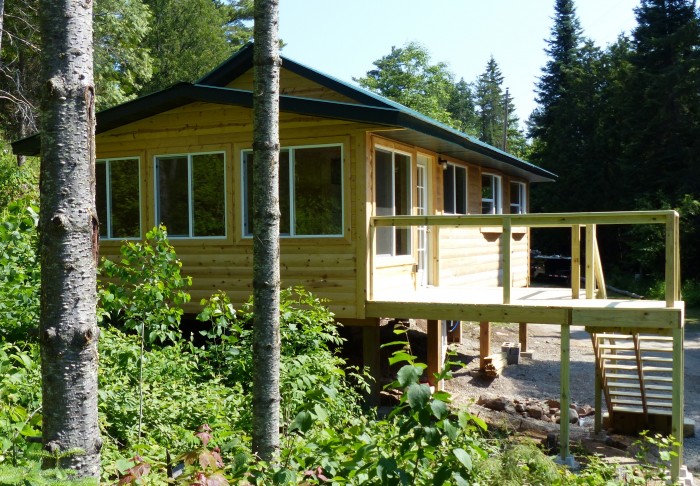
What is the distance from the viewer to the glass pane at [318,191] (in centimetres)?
899

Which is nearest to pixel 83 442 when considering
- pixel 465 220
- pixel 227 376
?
pixel 227 376

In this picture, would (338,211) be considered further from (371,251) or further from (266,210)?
(266,210)

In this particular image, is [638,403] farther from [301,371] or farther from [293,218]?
[301,371]

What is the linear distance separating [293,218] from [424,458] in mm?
6451

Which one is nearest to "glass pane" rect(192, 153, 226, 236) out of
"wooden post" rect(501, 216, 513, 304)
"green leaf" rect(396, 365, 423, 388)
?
"wooden post" rect(501, 216, 513, 304)

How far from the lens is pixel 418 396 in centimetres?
272

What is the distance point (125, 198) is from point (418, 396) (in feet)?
28.5

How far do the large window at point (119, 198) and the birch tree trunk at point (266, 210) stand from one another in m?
6.66

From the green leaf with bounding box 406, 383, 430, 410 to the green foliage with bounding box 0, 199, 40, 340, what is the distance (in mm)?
2975

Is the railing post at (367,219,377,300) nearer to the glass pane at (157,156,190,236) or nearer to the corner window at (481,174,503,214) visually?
the glass pane at (157,156,190,236)

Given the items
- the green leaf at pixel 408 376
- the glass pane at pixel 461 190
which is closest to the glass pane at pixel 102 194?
the glass pane at pixel 461 190

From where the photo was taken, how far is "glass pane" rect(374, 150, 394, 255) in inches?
375

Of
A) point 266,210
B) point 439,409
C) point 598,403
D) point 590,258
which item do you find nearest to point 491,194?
point 598,403

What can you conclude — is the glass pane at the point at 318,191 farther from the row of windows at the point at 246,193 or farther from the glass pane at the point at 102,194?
the glass pane at the point at 102,194
